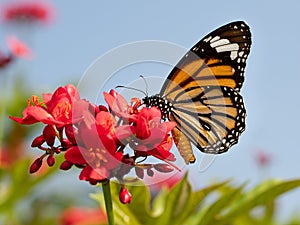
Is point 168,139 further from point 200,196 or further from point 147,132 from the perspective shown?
point 200,196

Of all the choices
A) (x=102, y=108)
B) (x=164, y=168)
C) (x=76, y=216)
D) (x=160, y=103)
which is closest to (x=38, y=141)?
(x=102, y=108)

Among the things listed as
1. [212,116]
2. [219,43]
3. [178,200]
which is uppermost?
[219,43]

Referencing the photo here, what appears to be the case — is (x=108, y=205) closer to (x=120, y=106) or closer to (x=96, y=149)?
(x=96, y=149)

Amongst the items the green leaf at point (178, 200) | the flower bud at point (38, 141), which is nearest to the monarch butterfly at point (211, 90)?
the green leaf at point (178, 200)

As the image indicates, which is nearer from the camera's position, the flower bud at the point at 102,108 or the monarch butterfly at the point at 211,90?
the flower bud at the point at 102,108

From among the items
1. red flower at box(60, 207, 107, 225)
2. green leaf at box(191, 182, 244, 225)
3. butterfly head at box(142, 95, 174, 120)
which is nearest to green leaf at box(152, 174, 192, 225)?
green leaf at box(191, 182, 244, 225)

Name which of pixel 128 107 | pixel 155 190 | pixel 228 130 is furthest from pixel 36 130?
pixel 128 107

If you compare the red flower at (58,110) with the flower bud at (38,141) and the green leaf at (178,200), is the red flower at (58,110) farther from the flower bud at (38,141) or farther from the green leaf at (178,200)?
the green leaf at (178,200)

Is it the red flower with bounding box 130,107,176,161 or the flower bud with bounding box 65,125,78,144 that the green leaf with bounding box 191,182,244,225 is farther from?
the flower bud with bounding box 65,125,78,144
